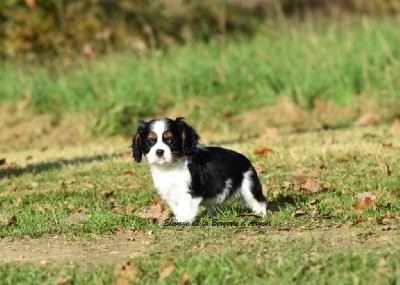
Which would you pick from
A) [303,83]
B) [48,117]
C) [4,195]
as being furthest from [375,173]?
[48,117]

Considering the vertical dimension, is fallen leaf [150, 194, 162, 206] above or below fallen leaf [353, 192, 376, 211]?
below

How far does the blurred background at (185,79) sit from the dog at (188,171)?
5.37m

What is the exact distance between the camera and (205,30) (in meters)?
21.5

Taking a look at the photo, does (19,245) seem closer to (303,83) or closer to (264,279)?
(264,279)

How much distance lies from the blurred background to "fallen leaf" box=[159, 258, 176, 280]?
741cm

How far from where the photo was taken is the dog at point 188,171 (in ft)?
26.2

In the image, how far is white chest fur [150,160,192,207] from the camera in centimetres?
802

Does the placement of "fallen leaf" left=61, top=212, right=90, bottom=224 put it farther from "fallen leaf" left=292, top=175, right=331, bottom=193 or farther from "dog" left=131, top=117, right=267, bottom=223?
"fallen leaf" left=292, top=175, right=331, bottom=193

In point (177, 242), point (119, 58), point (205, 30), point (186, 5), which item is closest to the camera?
point (177, 242)

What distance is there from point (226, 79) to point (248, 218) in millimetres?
8684

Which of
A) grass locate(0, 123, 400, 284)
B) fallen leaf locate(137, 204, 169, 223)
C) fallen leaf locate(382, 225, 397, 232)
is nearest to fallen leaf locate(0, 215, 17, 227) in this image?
grass locate(0, 123, 400, 284)

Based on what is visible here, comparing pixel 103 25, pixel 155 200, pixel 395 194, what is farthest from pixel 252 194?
pixel 103 25

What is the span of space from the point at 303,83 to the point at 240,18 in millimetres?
7500

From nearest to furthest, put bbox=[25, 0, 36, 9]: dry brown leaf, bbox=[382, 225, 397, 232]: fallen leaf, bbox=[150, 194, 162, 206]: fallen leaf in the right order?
bbox=[382, 225, 397, 232]: fallen leaf, bbox=[150, 194, 162, 206]: fallen leaf, bbox=[25, 0, 36, 9]: dry brown leaf
